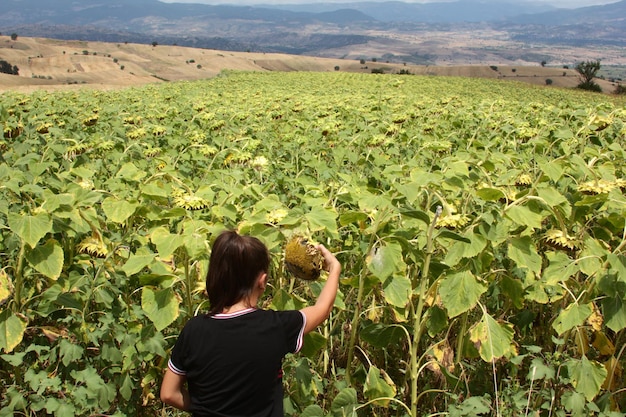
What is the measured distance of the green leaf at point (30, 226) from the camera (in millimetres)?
1885

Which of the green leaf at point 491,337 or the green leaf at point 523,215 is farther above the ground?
the green leaf at point 523,215

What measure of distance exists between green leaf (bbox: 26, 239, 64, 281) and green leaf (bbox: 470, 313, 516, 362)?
1.63 metres

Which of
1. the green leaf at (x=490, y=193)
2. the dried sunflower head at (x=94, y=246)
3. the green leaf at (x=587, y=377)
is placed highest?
the green leaf at (x=490, y=193)

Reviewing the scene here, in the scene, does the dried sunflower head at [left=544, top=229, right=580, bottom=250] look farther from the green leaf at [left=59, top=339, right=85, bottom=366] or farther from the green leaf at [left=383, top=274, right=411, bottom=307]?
the green leaf at [left=59, top=339, right=85, bottom=366]

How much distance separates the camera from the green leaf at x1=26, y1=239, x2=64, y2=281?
204cm

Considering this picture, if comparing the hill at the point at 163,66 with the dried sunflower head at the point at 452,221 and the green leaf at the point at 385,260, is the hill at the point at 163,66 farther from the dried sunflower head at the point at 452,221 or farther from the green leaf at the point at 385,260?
the green leaf at the point at 385,260

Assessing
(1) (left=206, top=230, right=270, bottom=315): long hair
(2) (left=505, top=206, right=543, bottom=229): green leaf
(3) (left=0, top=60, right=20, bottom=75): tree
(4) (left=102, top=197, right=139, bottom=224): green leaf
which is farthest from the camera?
(3) (left=0, top=60, right=20, bottom=75): tree

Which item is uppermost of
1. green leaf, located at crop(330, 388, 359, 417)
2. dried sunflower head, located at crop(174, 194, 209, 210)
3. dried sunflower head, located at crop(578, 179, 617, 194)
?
dried sunflower head, located at crop(578, 179, 617, 194)

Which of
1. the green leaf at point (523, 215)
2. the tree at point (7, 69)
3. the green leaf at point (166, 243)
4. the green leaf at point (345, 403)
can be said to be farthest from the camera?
the tree at point (7, 69)

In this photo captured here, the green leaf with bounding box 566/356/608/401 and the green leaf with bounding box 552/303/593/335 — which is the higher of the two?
the green leaf with bounding box 552/303/593/335

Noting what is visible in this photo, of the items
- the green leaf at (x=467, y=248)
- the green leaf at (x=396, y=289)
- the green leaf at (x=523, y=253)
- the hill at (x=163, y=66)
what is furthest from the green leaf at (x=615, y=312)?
the hill at (x=163, y=66)

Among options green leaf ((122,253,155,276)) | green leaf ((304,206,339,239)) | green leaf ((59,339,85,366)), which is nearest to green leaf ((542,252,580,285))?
green leaf ((304,206,339,239))

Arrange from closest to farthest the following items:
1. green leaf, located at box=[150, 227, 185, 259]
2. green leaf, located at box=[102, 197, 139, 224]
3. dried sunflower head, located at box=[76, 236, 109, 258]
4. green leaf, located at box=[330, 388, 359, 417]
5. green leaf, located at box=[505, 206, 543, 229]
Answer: green leaf, located at box=[150, 227, 185, 259]
green leaf, located at box=[505, 206, 543, 229]
green leaf, located at box=[330, 388, 359, 417]
green leaf, located at box=[102, 197, 139, 224]
dried sunflower head, located at box=[76, 236, 109, 258]

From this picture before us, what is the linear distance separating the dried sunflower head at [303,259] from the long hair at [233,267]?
0.10 m
